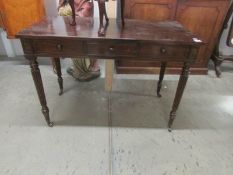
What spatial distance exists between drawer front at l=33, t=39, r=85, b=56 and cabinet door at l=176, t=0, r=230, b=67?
1.38 meters

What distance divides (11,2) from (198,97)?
7.32 feet

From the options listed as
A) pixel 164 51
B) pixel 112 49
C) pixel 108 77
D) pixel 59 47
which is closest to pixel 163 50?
pixel 164 51

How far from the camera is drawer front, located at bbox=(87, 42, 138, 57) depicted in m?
1.18

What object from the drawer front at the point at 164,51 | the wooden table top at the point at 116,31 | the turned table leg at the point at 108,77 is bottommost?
the turned table leg at the point at 108,77

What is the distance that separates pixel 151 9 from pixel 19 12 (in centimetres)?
143

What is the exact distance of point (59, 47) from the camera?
3.88ft

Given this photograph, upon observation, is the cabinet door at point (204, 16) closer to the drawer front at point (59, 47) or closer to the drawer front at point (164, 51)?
the drawer front at point (164, 51)

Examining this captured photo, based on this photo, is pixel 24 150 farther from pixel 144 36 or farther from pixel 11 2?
pixel 11 2

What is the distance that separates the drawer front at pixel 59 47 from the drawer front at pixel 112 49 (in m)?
0.07

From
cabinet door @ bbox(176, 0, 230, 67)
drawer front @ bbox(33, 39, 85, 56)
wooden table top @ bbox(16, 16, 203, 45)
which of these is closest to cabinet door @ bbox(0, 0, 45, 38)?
wooden table top @ bbox(16, 16, 203, 45)

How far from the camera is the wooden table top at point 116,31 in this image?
1.16 metres

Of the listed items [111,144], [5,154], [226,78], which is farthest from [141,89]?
[5,154]

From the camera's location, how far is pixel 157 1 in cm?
197

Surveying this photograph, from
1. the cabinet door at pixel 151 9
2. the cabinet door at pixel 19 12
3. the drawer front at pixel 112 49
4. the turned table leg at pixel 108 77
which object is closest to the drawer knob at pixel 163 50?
the drawer front at pixel 112 49
